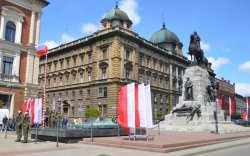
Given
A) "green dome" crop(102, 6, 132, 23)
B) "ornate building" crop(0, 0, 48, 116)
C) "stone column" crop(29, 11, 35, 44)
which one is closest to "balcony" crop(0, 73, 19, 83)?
"ornate building" crop(0, 0, 48, 116)

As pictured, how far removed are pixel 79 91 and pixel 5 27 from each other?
94.7 ft

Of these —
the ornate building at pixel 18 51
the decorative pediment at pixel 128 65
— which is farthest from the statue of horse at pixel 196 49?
the decorative pediment at pixel 128 65

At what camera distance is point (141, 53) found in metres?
62.2

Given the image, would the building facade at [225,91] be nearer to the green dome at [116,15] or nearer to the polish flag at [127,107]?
the green dome at [116,15]

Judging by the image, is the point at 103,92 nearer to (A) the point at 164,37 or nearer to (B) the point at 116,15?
(B) the point at 116,15

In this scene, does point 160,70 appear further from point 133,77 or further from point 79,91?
point 79,91

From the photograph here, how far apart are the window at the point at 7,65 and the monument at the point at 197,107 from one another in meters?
18.8

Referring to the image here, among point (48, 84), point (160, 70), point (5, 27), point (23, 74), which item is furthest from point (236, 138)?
point (48, 84)

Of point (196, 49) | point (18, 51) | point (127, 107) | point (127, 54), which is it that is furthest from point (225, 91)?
point (127, 107)

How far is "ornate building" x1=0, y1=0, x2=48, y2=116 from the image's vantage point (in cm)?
3350

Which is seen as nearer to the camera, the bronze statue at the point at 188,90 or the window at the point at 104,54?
the bronze statue at the point at 188,90

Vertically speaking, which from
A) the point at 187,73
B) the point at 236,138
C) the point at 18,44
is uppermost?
the point at 18,44

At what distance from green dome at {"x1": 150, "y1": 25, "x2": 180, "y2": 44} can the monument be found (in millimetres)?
44904

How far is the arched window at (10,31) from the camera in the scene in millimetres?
34422
